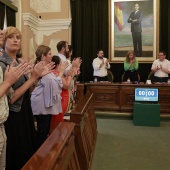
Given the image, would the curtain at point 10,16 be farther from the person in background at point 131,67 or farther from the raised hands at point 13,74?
the raised hands at point 13,74

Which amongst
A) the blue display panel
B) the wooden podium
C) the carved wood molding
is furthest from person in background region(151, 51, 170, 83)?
the carved wood molding

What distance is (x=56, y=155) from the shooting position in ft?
3.33

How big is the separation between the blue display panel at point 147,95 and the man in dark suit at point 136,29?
3.07 metres

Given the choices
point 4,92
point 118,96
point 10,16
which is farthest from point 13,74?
point 10,16

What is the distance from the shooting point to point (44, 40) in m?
7.52

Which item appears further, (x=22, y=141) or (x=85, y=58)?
(x=85, y=58)

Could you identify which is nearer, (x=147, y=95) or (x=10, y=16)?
(x=147, y=95)

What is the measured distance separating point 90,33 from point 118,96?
3.44 meters

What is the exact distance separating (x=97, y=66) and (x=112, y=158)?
406 centimetres

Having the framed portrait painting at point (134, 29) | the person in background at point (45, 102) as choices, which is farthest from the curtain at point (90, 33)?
the person in background at point (45, 102)

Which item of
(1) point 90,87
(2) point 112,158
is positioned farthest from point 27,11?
(2) point 112,158

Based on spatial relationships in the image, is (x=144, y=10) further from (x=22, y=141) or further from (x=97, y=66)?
(x=22, y=141)

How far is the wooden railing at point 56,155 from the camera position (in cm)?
92

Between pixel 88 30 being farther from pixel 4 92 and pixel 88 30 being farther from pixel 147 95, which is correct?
pixel 4 92
